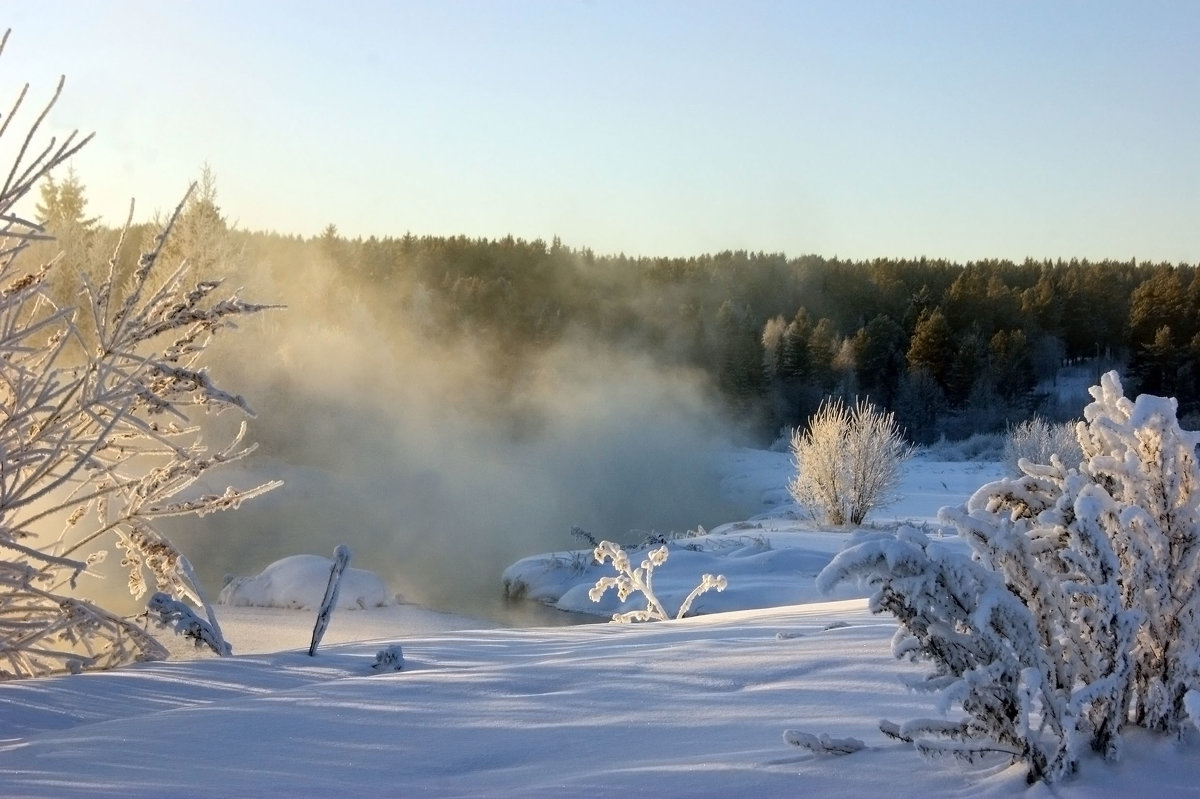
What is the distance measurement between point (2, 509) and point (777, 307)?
54432 millimetres

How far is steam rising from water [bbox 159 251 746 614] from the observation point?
16.1 m

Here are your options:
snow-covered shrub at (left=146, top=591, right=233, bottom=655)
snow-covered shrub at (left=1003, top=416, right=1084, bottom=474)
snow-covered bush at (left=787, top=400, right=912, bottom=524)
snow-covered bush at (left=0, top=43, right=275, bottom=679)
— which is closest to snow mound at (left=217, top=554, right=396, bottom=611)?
snow-covered shrub at (left=146, top=591, right=233, bottom=655)

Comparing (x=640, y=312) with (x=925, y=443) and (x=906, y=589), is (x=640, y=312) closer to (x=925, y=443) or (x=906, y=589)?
(x=925, y=443)

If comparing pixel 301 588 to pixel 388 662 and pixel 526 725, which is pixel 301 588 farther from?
pixel 526 725

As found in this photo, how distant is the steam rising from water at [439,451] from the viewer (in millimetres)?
16141

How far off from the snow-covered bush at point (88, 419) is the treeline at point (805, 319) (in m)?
30.6

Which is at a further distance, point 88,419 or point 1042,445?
point 1042,445

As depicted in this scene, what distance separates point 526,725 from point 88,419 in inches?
73.2

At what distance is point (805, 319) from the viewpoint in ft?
143

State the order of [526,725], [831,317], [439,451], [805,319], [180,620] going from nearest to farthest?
[526,725]
[180,620]
[439,451]
[805,319]
[831,317]

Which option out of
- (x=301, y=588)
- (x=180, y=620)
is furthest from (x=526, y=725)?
(x=301, y=588)

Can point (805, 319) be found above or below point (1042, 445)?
above

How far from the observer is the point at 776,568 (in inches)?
464

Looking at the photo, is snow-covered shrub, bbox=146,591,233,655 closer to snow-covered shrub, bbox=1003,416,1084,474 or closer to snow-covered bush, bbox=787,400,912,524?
snow-covered bush, bbox=787,400,912,524
